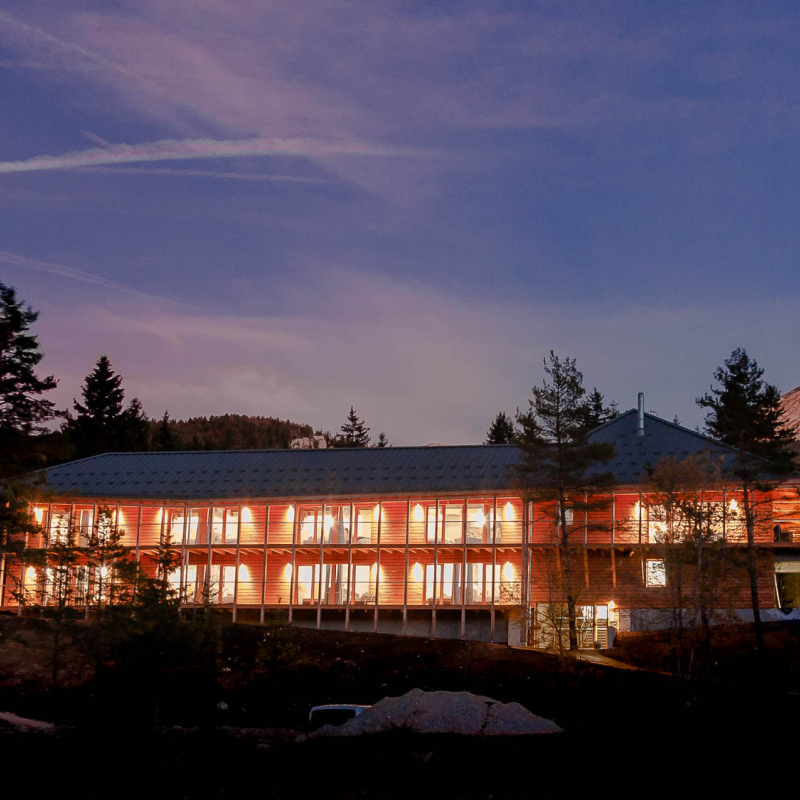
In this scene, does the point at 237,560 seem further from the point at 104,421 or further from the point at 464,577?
the point at 104,421

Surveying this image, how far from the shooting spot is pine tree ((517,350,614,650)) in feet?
135

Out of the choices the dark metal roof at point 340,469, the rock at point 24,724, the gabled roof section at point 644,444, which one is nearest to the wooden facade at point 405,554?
the dark metal roof at point 340,469

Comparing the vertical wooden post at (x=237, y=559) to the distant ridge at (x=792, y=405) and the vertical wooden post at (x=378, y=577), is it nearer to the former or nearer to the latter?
the vertical wooden post at (x=378, y=577)

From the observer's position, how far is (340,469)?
50688 mm

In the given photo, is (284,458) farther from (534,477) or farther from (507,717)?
(507,717)

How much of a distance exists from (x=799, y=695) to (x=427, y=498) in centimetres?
1883

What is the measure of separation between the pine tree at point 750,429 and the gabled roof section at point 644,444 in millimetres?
2756

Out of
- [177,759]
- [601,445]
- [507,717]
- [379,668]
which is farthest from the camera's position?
[601,445]

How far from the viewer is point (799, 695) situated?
32.3 metres

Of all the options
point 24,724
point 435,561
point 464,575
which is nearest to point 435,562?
point 435,561

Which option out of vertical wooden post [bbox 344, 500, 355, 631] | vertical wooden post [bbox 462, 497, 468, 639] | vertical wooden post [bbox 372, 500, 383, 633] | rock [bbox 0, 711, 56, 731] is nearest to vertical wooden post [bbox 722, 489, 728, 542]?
vertical wooden post [bbox 462, 497, 468, 639]

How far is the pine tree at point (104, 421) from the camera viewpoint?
92062 mm

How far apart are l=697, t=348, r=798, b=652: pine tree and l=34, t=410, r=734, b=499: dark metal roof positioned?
11.7 ft

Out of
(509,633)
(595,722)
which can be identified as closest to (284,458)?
(509,633)
